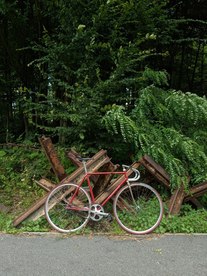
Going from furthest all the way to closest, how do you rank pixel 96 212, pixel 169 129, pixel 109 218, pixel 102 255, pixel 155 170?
pixel 169 129
pixel 155 170
pixel 109 218
pixel 96 212
pixel 102 255

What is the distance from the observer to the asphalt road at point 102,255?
3.38m

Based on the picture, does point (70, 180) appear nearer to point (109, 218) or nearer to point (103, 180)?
point (103, 180)

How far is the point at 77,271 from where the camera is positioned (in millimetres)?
3375

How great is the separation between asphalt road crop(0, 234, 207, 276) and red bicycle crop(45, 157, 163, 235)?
24cm

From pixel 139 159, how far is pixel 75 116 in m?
1.35

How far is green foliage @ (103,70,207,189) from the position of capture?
4.83m

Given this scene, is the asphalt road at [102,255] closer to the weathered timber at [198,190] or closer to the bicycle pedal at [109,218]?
the bicycle pedal at [109,218]

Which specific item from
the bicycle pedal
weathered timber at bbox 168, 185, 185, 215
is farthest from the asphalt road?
weathered timber at bbox 168, 185, 185, 215

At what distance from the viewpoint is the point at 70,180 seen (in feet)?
15.1

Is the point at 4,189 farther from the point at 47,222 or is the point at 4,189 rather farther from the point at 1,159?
the point at 47,222

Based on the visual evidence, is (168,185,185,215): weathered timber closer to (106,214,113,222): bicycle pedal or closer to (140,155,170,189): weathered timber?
(140,155,170,189): weathered timber

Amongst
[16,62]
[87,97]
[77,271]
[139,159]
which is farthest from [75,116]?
[16,62]

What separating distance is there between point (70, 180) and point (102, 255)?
4.04 feet

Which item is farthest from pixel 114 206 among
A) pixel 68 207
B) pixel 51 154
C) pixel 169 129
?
pixel 169 129
